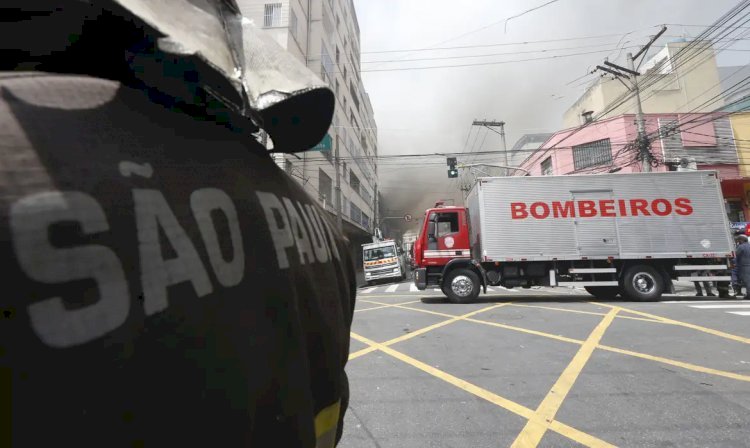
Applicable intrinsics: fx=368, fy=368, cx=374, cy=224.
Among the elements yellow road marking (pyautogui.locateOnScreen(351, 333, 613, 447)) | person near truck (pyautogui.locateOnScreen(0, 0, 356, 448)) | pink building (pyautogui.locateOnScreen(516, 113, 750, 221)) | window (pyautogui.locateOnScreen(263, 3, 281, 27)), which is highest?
window (pyautogui.locateOnScreen(263, 3, 281, 27))

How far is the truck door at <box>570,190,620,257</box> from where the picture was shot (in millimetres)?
8828

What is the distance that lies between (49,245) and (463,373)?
3.99 m

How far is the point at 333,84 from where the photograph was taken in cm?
2222

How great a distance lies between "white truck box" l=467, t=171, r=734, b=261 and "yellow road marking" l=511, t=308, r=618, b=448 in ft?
13.4

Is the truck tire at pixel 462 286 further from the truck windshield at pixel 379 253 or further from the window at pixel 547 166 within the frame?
the window at pixel 547 166

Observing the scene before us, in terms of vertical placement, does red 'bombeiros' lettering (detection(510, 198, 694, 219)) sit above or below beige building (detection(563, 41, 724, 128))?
below

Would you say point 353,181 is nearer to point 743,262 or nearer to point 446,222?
point 446,222

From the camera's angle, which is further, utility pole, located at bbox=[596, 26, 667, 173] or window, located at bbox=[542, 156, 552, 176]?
window, located at bbox=[542, 156, 552, 176]

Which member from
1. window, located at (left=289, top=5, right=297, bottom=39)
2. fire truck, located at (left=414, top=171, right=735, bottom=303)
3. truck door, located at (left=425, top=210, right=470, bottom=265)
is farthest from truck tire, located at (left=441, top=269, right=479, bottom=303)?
window, located at (left=289, top=5, right=297, bottom=39)

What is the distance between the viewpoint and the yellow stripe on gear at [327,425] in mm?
918

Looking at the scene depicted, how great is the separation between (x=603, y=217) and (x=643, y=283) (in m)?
1.82

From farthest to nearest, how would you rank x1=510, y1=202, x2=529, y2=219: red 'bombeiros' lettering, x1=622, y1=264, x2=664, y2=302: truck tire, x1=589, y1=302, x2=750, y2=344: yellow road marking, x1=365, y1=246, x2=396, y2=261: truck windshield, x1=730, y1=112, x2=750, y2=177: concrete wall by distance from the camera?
x1=365, y1=246, x2=396, y2=261: truck windshield
x1=730, y1=112, x2=750, y2=177: concrete wall
x1=510, y1=202, x2=529, y2=219: red 'bombeiros' lettering
x1=622, y1=264, x2=664, y2=302: truck tire
x1=589, y1=302, x2=750, y2=344: yellow road marking

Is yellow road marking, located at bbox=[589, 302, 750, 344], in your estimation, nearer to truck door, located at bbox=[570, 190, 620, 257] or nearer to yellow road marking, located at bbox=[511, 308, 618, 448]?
yellow road marking, located at bbox=[511, 308, 618, 448]

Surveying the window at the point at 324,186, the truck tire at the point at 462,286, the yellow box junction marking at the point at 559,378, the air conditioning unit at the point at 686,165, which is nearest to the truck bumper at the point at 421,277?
the truck tire at the point at 462,286
